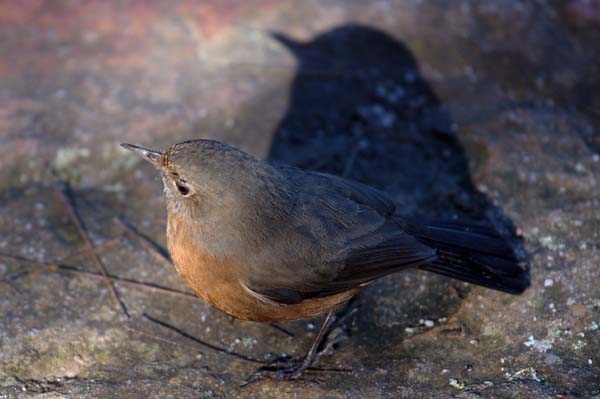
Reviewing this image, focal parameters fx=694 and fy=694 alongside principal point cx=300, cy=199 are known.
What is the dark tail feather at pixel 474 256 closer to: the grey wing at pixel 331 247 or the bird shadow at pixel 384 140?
the grey wing at pixel 331 247

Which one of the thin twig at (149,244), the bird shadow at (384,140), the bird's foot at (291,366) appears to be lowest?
the thin twig at (149,244)

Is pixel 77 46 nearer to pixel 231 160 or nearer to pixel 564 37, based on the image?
pixel 231 160

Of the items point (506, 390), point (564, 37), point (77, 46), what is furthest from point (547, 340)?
point (77, 46)

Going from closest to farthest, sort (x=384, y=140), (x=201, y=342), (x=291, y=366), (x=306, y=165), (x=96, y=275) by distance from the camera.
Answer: (x=291, y=366), (x=201, y=342), (x=96, y=275), (x=306, y=165), (x=384, y=140)

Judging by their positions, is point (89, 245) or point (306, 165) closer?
point (89, 245)

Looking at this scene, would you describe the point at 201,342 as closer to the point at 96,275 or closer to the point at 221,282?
the point at 221,282

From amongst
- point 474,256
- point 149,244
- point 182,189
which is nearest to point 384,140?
point 474,256

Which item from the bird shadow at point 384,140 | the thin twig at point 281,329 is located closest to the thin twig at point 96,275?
the thin twig at point 281,329
